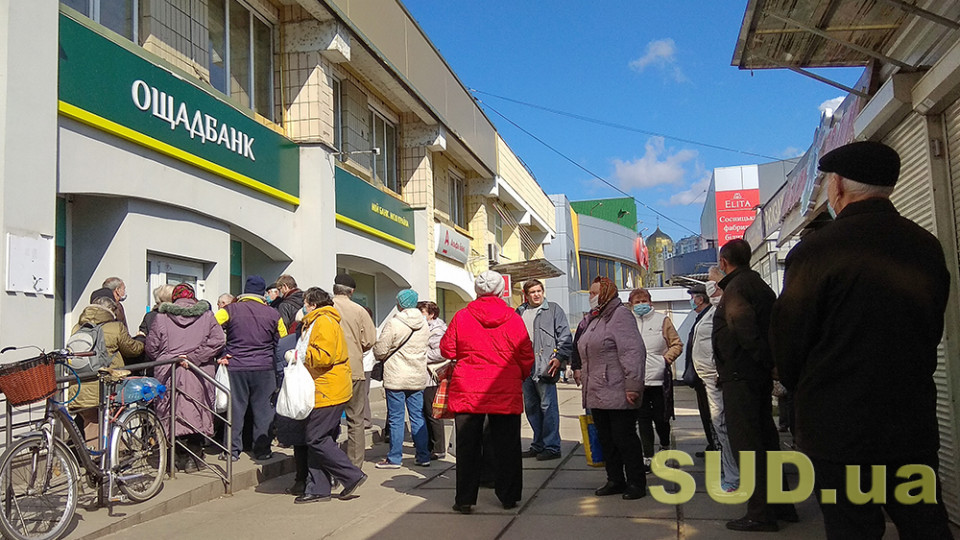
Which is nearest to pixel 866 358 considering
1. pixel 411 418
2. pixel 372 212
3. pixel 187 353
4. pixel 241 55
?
pixel 411 418

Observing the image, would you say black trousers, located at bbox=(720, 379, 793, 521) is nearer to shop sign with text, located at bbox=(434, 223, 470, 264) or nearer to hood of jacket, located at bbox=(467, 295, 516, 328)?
hood of jacket, located at bbox=(467, 295, 516, 328)

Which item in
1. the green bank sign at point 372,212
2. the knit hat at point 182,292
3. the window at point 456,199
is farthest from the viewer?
the window at point 456,199

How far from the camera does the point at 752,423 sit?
4730mm

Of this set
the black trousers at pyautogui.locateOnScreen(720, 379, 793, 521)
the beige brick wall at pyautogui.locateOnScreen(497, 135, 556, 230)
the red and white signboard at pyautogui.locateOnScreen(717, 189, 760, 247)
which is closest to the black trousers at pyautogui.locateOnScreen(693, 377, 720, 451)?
the black trousers at pyautogui.locateOnScreen(720, 379, 793, 521)

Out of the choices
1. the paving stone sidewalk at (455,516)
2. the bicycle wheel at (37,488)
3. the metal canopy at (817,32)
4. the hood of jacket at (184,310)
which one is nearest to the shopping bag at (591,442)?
the paving stone sidewalk at (455,516)

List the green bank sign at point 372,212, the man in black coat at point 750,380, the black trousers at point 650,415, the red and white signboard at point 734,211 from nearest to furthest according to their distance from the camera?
1. the man in black coat at point 750,380
2. the black trousers at point 650,415
3. the green bank sign at point 372,212
4. the red and white signboard at point 734,211

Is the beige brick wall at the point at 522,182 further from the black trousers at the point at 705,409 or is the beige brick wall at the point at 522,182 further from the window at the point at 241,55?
the black trousers at the point at 705,409

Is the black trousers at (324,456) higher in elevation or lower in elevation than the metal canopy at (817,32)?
lower

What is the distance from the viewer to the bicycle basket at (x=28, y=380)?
4410mm

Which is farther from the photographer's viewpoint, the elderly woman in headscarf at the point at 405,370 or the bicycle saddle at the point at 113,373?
the elderly woman in headscarf at the point at 405,370

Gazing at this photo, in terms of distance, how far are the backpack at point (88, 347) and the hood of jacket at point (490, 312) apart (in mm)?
2745

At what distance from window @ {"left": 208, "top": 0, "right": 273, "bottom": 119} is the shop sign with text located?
6.88 m

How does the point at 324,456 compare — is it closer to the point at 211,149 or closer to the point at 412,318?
the point at 412,318

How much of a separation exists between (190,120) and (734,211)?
85.7 ft
